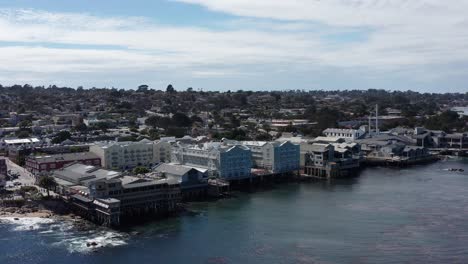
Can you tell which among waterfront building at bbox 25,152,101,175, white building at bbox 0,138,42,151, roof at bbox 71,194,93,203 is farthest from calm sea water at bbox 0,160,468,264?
white building at bbox 0,138,42,151

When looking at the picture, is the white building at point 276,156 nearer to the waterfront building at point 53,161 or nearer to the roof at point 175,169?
the roof at point 175,169

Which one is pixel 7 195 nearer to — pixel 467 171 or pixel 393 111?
pixel 467 171

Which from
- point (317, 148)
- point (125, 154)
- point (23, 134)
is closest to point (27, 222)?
point (125, 154)

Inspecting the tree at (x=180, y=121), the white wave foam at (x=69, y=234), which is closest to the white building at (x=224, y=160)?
the white wave foam at (x=69, y=234)

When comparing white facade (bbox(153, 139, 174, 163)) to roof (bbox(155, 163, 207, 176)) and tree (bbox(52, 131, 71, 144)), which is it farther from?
tree (bbox(52, 131, 71, 144))

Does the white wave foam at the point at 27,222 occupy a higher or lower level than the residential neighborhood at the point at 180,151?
lower

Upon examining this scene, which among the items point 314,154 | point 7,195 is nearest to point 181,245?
point 7,195

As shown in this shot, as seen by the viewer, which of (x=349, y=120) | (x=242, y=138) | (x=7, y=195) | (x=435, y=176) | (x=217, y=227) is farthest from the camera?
(x=349, y=120)
